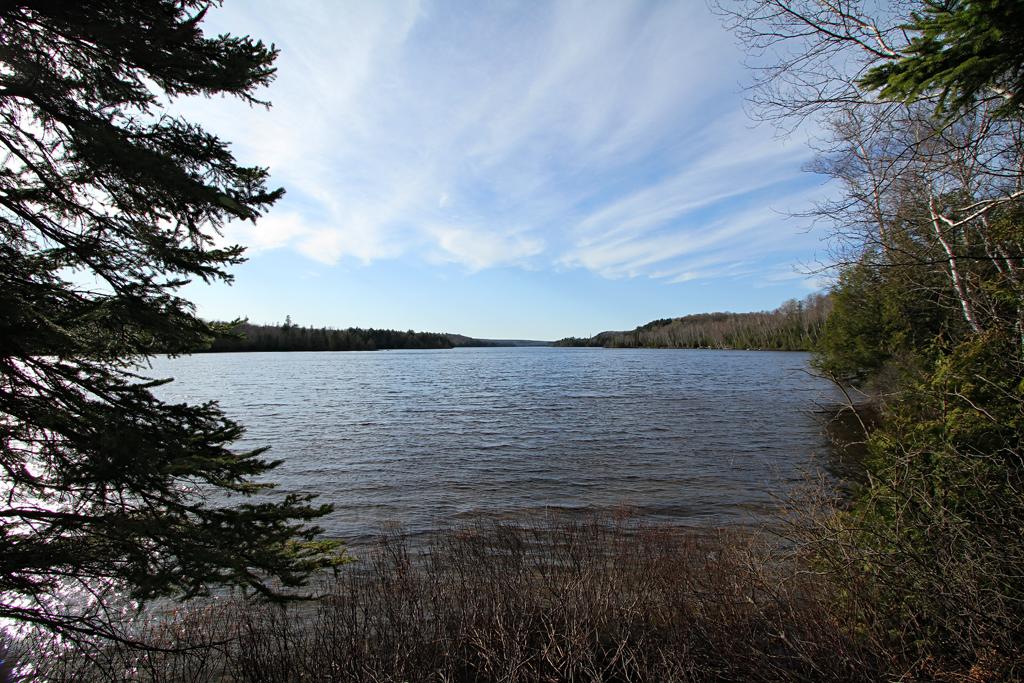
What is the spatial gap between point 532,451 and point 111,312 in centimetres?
1512

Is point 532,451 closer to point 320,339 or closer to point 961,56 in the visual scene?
point 961,56

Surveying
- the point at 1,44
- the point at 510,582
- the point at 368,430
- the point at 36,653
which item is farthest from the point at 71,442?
the point at 368,430

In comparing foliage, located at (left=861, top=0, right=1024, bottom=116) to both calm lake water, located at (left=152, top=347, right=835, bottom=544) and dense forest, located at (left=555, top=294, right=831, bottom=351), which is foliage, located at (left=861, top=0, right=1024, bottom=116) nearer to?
calm lake water, located at (left=152, top=347, right=835, bottom=544)

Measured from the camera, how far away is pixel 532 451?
726 inches

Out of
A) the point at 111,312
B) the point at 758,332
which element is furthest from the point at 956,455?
the point at 758,332

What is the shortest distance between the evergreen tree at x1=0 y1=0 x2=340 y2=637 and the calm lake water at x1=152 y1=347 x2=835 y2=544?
9.15 ft

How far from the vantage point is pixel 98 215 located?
4.83m

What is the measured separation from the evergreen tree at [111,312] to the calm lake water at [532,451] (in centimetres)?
279

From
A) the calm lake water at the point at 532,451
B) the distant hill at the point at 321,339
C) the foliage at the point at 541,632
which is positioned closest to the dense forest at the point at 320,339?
the distant hill at the point at 321,339

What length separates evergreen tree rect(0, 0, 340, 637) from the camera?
4.09 metres

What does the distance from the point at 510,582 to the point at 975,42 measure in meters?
7.25

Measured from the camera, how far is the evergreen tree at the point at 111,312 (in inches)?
161

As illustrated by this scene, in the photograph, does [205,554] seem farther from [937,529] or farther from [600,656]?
[937,529]

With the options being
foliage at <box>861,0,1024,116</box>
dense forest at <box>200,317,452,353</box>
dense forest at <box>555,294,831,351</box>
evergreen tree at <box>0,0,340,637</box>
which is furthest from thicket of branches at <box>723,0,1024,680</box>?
dense forest at <box>200,317,452,353</box>
